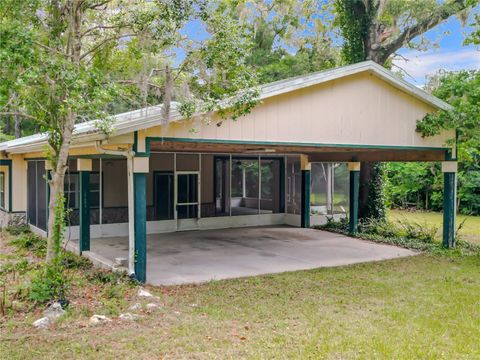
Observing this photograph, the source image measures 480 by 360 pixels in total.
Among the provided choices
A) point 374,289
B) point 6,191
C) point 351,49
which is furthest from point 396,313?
point 6,191

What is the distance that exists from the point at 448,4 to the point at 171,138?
1088 cm

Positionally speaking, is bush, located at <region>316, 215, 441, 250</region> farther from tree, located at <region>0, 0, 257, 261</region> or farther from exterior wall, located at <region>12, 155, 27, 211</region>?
exterior wall, located at <region>12, 155, 27, 211</region>

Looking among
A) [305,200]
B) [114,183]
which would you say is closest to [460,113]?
[305,200]

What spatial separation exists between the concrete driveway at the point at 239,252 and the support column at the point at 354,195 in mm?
495

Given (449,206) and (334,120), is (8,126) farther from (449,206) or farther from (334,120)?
(449,206)

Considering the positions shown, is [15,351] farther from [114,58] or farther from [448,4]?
[448,4]

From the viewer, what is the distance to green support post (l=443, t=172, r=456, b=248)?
37.6ft

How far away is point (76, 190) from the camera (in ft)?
41.6

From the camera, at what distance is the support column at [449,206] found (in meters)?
11.5

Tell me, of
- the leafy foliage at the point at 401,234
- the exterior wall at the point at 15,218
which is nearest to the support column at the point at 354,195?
the leafy foliage at the point at 401,234

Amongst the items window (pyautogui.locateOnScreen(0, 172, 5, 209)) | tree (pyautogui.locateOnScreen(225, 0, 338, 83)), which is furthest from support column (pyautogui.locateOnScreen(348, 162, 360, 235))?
window (pyautogui.locateOnScreen(0, 172, 5, 209))

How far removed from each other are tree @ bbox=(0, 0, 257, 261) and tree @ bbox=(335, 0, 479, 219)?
8609 millimetres

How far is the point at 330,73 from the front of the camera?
368 inches

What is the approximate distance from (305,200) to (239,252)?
503 cm
